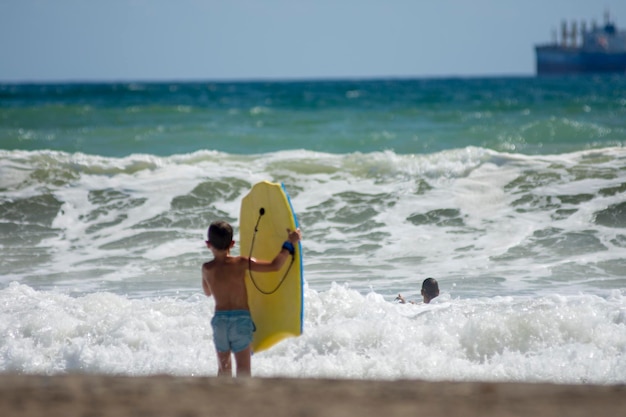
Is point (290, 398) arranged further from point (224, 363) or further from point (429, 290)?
point (429, 290)

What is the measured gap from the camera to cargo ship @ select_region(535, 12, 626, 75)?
116 meters

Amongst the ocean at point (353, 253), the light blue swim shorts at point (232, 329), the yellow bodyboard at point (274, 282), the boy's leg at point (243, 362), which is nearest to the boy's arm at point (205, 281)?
the light blue swim shorts at point (232, 329)

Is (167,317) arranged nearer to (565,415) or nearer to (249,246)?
(249,246)

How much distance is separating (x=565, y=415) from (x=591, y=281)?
5277 millimetres

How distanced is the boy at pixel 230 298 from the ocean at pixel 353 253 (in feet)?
2.96

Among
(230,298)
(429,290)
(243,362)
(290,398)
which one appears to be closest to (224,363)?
(243,362)

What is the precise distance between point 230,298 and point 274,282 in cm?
36

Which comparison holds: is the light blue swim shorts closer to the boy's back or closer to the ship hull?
the boy's back

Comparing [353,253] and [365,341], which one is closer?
[365,341]

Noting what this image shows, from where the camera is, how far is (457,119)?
23.6m

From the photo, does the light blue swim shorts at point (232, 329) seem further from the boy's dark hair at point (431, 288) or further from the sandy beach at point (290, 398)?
the boy's dark hair at point (431, 288)

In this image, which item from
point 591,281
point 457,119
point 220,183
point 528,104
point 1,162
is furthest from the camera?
point 528,104

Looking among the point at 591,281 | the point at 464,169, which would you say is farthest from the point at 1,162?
the point at 591,281

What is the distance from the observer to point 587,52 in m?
119
